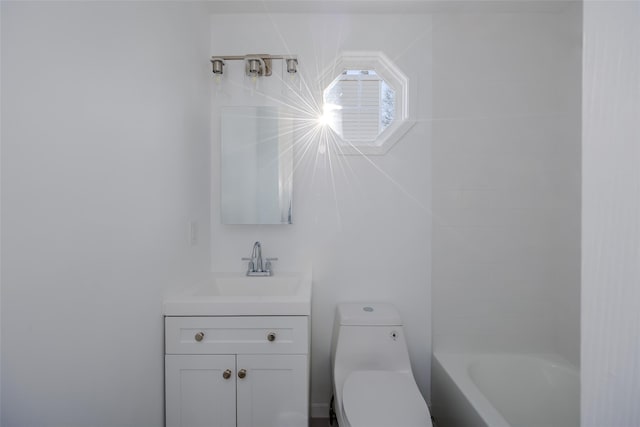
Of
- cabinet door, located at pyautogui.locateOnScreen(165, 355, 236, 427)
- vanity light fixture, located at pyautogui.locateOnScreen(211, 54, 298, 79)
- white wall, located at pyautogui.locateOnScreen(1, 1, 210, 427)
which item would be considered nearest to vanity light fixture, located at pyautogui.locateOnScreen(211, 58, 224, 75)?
vanity light fixture, located at pyautogui.locateOnScreen(211, 54, 298, 79)

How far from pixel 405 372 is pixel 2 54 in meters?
1.93

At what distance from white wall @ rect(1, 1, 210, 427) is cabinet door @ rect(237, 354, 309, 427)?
15.0 inches

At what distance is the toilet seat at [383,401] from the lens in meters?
1.16

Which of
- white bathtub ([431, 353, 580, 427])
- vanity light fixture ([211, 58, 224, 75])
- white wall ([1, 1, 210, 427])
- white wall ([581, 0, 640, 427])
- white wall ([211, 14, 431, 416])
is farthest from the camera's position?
white wall ([211, 14, 431, 416])

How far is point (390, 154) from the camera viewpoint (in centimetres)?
182

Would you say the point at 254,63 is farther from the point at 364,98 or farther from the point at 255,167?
the point at 364,98

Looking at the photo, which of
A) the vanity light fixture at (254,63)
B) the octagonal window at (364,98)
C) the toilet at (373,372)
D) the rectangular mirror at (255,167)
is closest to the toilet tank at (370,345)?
the toilet at (373,372)

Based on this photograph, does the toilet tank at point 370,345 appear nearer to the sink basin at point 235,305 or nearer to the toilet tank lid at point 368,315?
the toilet tank lid at point 368,315

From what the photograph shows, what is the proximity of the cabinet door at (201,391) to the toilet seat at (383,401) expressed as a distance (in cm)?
54

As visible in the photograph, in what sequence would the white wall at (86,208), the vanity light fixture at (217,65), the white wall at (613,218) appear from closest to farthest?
the white wall at (613,218) → the white wall at (86,208) → the vanity light fixture at (217,65)

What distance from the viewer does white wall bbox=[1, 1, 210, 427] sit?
2.26ft

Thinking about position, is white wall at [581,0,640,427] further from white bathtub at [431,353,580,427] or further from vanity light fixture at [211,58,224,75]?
vanity light fixture at [211,58,224,75]

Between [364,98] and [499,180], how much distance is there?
1.01m

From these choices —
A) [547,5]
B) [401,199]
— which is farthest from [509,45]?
[401,199]
